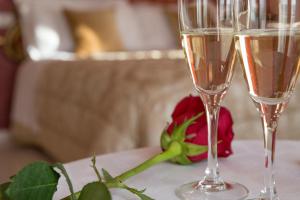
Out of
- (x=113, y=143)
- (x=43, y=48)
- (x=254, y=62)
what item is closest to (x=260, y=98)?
(x=254, y=62)

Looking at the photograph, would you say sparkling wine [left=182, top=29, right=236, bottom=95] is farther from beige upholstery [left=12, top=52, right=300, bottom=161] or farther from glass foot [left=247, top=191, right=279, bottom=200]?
beige upholstery [left=12, top=52, right=300, bottom=161]

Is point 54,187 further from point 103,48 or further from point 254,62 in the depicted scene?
point 103,48

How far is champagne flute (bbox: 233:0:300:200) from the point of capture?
0.55m

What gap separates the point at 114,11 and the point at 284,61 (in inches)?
131

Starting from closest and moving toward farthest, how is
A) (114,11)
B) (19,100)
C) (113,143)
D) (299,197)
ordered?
(299,197), (113,143), (19,100), (114,11)

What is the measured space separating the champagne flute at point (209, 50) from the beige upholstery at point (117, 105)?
1.22 meters

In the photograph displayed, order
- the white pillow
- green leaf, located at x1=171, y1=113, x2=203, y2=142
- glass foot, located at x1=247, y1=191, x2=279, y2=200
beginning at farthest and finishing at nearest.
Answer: the white pillow, green leaf, located at x1=171, y1=113, x2=203, y2=142, glass foot, located at x1=247, y1=191, x2=279, y2=200

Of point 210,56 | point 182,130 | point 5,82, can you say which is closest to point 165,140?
point 182,130

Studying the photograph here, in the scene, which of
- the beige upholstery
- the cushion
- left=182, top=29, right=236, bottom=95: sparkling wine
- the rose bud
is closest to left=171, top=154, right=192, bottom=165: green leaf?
the rose bud

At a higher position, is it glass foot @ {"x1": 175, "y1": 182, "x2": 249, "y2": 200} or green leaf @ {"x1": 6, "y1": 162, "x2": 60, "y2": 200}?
green leaf @ {"x1": 6, "y1": 162, "x2": 60, "y2": 200}

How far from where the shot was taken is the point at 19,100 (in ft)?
11.3

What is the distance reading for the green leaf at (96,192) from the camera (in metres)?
0.52

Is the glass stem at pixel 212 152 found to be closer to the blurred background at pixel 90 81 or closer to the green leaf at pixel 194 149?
the green leaf at pixel 194 149

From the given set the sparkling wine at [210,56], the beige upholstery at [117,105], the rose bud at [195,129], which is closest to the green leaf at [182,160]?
the rose bud at [195,129]
